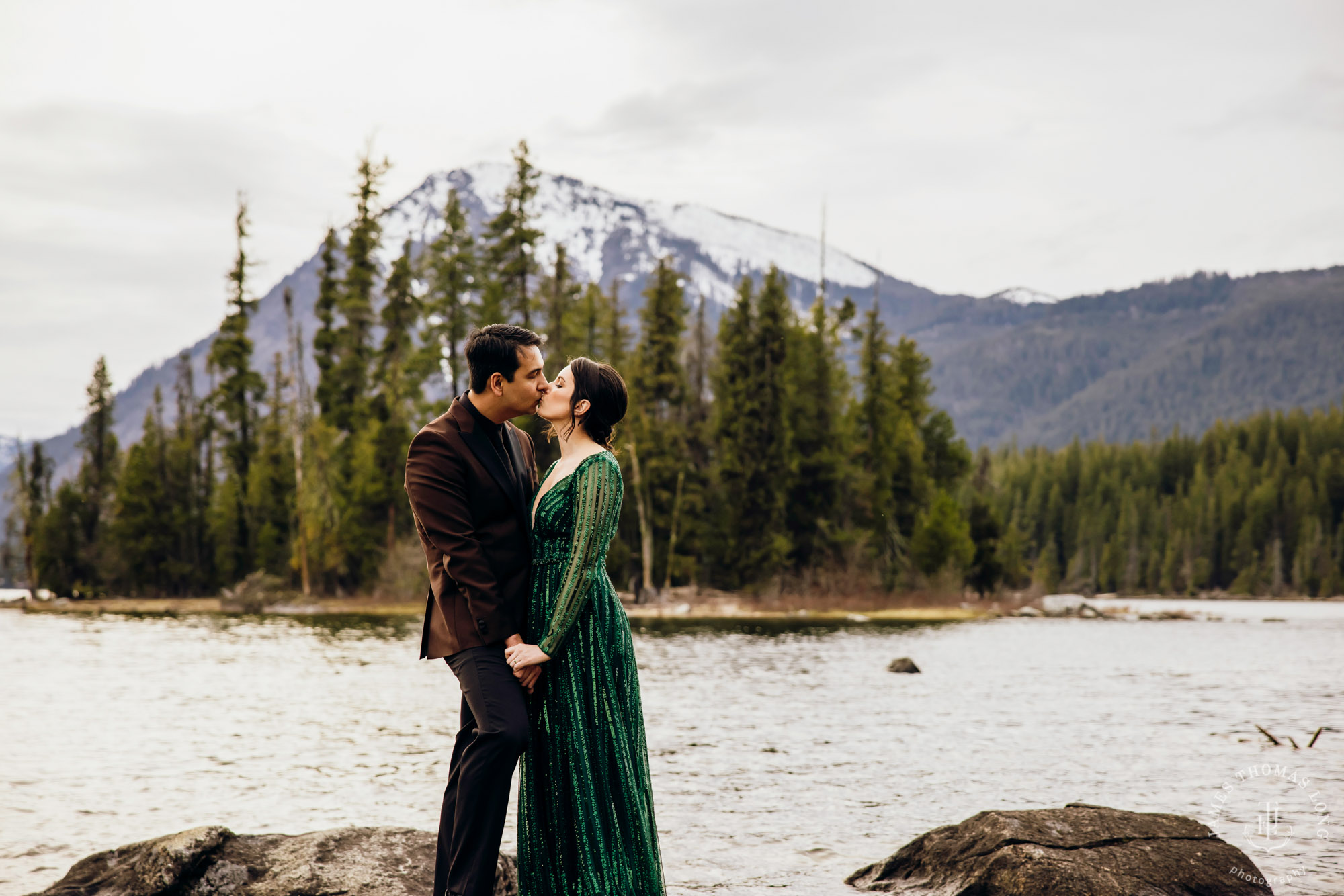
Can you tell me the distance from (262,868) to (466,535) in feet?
9.37

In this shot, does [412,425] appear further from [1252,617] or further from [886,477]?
[1252,617]

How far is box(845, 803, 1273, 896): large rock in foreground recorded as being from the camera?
6.02 m

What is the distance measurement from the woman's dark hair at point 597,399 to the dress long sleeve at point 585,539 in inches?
6.9

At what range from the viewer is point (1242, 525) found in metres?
115

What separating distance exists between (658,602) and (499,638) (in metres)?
45.3

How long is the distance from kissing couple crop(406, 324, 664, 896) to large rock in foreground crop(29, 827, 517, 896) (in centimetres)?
124

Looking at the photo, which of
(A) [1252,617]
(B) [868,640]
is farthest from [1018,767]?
(A) [1252,617]

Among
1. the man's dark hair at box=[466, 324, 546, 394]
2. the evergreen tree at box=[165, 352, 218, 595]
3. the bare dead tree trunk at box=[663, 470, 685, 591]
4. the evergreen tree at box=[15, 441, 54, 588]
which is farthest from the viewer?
the evergreen tree at box=[15, 441, 54, 588]

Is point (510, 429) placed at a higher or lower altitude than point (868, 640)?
higher

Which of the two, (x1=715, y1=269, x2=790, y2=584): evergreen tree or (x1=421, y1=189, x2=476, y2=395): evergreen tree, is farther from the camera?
(x1=421, y1=189, x2=476, y2=395): evergreen tree

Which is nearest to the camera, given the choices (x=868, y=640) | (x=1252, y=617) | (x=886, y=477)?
(x=868, y=640)

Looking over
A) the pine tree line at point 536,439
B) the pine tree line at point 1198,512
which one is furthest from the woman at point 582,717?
the pine tree line at point 1198,512

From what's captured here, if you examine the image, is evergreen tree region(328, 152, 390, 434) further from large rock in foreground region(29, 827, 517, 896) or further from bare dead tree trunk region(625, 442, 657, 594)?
large rock in foreground region(29, 827, 517, 896)

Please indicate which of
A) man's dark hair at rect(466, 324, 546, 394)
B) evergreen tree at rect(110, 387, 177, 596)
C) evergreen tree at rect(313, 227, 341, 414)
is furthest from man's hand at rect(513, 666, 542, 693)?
evergreen tree at rect(110, 387, 177, 596)
